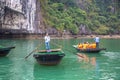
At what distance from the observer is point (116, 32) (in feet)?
275

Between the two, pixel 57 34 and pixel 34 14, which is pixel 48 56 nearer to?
pixel 34 14

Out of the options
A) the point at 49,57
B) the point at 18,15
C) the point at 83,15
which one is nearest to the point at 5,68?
the point at 49,57

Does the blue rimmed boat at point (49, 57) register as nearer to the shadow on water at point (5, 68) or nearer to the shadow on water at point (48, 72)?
the shadow on water at point (48, 72)

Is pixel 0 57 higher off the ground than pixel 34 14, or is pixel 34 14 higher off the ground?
pixel 34 14

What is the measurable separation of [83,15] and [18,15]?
87.5ft

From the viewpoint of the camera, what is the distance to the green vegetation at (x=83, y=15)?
72.1 metres

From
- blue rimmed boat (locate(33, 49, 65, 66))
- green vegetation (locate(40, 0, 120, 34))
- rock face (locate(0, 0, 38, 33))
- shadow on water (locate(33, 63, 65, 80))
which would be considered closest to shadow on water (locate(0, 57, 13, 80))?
shadow on water (locate(33, 63, 65, 80))

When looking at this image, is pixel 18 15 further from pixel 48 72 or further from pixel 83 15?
pixel 48 72

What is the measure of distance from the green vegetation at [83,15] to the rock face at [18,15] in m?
7.67

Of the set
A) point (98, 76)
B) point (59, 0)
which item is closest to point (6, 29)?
point (59, 0)

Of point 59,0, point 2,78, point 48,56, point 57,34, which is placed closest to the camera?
point 2,78

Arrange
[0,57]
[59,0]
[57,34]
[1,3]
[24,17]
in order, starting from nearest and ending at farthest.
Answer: [0,57]
[1,3]
[24,17]
[57,34]
[59,0]

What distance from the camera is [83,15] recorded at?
81312 mm

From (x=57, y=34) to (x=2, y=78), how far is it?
50.9 metres
